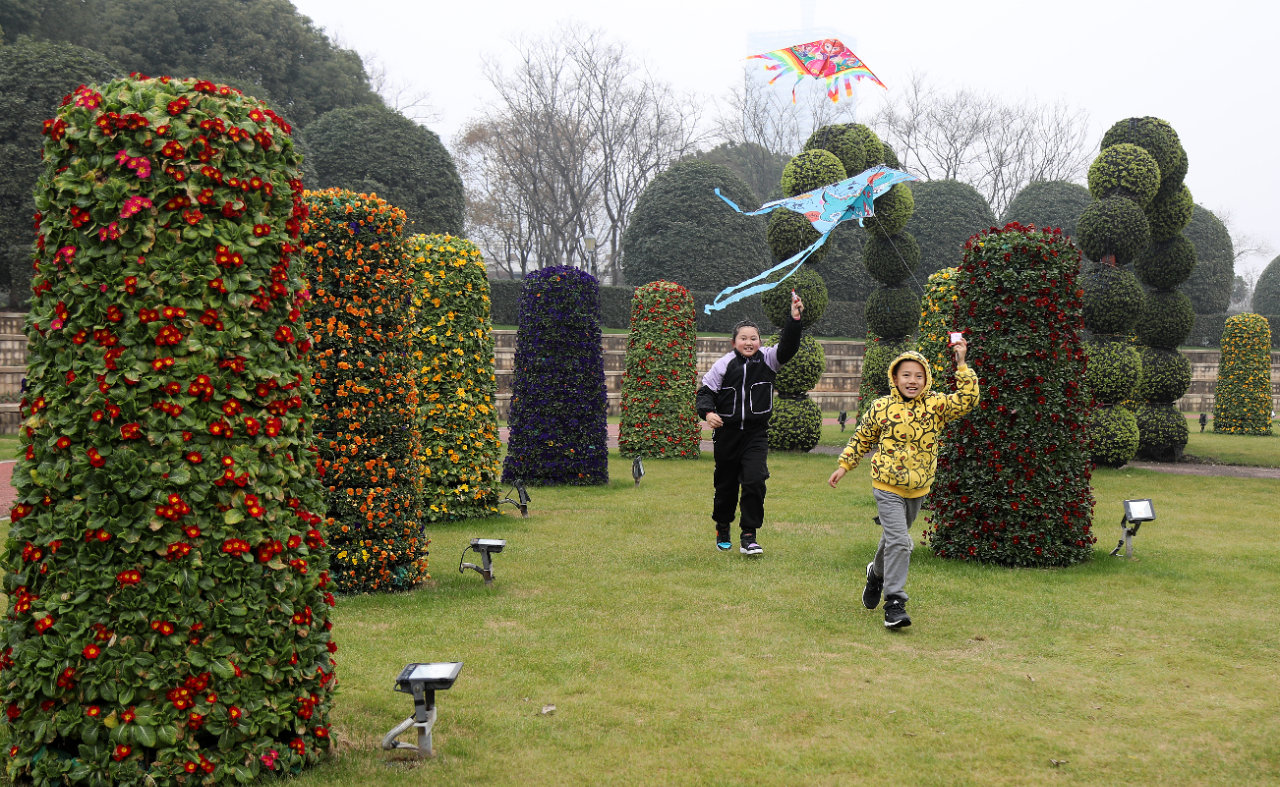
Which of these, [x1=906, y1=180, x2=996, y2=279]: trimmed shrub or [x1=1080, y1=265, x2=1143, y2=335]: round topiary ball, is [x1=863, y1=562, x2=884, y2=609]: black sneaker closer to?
[x1=1080, y1=265, x2=1143, y2=335]: round topiary ball

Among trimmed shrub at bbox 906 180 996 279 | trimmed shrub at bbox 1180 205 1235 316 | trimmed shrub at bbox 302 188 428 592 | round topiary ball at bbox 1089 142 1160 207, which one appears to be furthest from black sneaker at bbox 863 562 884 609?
trimmed shrub at bbox 1180 205 1235 316

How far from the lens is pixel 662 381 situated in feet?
51.2

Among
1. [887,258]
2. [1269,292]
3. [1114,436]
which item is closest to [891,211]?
[887,258]

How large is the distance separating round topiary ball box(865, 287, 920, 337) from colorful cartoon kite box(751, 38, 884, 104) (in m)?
3.82

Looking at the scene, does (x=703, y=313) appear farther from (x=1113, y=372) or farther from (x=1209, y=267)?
(x=1113, y=372)

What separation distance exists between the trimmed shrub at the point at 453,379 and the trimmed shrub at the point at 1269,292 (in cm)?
3727

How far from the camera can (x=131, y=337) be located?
341 centimetres

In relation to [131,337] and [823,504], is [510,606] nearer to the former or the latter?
[131,337]

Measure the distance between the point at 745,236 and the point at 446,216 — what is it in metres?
10.0

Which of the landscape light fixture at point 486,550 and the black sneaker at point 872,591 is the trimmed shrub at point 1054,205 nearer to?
the black sneaker at point 872,591

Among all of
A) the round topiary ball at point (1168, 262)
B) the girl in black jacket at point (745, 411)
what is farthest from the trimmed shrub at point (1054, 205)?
the girl in black jacket at point (745, 411)

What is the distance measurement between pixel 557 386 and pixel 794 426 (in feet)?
20.1

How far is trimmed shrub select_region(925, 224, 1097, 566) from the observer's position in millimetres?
7617

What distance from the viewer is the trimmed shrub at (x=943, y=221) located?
33844 millimetres
